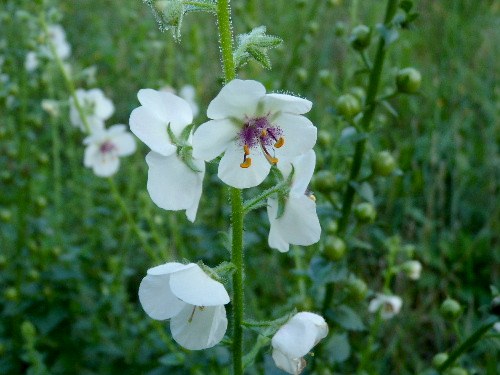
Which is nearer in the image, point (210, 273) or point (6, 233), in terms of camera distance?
point (210, 273)

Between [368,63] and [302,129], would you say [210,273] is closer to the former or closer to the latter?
[302,129]

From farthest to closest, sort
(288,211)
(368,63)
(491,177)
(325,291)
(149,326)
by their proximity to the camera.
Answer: (491,177)
(149,326)
(325,291)
(368,63)
(288,211)

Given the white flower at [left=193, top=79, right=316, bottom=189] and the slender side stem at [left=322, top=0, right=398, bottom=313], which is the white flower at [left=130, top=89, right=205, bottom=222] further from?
the slender side stem at [left=322, top=0, right=398, bottom=313]

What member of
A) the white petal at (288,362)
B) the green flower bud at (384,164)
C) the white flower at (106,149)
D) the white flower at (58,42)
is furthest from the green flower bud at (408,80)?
the white flower at (58,42)

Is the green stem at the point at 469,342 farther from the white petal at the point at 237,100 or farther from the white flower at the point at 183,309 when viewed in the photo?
the white petal at the point at 237,100

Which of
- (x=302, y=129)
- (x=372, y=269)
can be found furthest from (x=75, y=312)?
(x=302, y=129)

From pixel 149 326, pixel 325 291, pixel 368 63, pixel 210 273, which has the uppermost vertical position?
pixel 368 63

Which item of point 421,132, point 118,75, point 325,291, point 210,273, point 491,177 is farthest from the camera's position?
point 118,75
